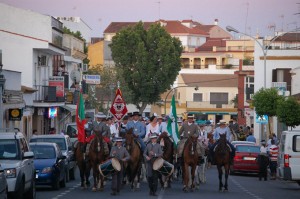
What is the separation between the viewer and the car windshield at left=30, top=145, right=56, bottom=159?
3222 cm

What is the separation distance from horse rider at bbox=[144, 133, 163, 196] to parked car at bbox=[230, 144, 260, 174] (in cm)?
1593

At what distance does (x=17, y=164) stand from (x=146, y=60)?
73447 millimetres

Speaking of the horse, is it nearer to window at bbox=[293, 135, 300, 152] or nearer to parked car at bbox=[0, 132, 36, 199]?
window at bbox=[293, 135, 300, 152]

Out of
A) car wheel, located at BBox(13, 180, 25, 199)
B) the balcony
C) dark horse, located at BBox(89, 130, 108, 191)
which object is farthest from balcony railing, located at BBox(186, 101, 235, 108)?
car wheel, located at BBox(13, 180, 25, 199)

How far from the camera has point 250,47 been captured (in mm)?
171125

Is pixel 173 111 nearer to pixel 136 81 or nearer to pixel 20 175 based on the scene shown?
pixel 20 175

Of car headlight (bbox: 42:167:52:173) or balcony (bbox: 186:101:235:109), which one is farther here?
balcony (bbox: 186:101:235:109)

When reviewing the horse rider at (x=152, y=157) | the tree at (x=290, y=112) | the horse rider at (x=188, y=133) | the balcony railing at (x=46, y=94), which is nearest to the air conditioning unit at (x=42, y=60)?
the balcony railing at (x=46, y=94)

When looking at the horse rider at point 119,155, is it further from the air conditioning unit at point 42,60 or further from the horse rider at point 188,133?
the air conditioning unit at point 42,60

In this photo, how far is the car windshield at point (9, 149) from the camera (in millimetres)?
24406

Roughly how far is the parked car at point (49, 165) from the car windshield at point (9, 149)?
620cm

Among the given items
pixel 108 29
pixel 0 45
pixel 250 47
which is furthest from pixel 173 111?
pixel 108 29

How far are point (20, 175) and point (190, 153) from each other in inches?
365

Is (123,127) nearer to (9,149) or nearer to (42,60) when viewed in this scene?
(9,149)
